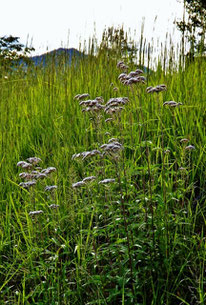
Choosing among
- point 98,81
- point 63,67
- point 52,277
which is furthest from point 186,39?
point 52,277

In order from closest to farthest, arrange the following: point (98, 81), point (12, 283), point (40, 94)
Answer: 1. point (12, 283)
2. point (98, 81)
3. point (40, 94)

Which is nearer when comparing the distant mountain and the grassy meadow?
the grassy meadow

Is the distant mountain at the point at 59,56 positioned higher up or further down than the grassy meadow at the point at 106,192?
higher up

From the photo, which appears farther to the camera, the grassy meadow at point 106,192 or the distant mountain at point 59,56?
the distant mountain at point 59,56

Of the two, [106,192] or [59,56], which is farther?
[59,56]

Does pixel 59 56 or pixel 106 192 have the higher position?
pixel 59 56

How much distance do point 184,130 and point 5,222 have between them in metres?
1.85

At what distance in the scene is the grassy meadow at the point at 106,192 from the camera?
2.26 meters

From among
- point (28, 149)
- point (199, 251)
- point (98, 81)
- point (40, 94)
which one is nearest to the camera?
point (199, 251)

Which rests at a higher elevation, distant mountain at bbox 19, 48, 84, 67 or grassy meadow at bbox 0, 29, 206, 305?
distant mountain at bbox 19, 48, 84, 67

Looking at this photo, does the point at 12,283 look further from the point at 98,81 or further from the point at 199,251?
the point at 98,81

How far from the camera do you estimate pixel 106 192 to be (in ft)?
8.37

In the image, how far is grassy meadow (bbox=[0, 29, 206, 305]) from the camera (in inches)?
88.9

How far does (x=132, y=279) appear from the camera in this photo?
6.81 feet
